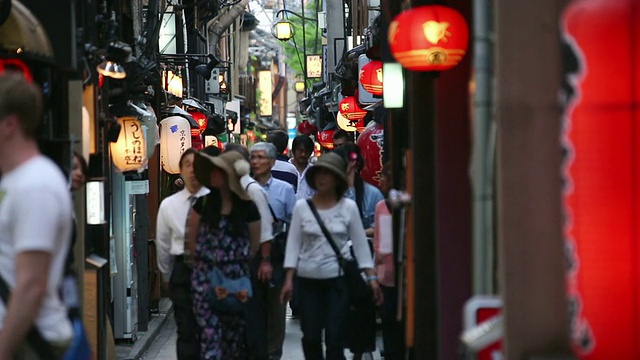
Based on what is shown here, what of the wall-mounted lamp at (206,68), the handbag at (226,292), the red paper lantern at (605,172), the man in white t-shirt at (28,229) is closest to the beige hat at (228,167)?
the handbag at (226,292)

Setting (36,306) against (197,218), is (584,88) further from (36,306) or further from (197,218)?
(197,218)

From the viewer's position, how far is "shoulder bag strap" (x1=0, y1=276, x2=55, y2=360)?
527cm

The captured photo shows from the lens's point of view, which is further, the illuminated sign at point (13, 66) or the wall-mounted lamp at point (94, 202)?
the wall-mounted lamp at point (94, 202)

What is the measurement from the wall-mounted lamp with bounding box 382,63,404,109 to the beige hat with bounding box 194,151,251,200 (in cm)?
273

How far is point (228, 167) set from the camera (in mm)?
11219

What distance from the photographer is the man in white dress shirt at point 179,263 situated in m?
11.4

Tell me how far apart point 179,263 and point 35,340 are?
6.23 meters

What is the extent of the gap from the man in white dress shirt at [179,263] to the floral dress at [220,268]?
17 centimetres

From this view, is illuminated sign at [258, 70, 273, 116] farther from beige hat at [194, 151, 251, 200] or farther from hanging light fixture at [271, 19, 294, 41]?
beige hat at [194, 151, 251, 200]

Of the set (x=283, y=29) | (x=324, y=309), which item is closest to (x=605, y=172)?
(x=324, y=309)

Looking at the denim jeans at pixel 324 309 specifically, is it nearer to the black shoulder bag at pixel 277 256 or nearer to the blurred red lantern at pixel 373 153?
the black shoulder bag at pixel 277 256

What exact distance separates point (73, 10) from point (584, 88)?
6779 mm

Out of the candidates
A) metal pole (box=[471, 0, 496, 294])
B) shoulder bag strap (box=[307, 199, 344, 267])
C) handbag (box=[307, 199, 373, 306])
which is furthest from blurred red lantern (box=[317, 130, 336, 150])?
metal pole (box=[471, 0, 496, 294])

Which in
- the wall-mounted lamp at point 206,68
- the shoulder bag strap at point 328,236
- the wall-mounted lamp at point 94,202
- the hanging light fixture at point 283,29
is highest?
the hanging light fixture at point 283,29
